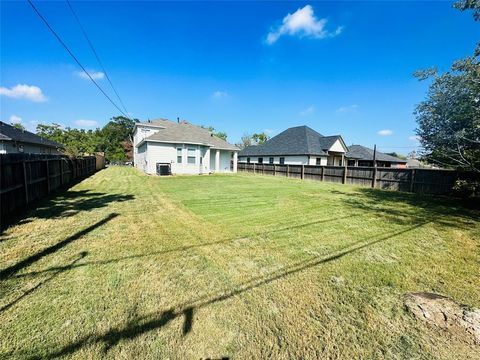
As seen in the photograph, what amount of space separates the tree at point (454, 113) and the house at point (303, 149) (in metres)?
13.8

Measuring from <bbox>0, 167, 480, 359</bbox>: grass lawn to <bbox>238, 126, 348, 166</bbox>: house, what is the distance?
60.2 feet

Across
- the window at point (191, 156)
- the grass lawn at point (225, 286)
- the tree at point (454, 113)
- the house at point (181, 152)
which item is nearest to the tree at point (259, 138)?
the house at point (181, 152)

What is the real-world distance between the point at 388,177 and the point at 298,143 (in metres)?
12.3

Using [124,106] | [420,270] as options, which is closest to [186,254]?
[420,270]

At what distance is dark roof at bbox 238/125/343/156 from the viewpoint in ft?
78.4

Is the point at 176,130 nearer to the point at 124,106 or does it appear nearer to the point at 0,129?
the point at 124,106

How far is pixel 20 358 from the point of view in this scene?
180 cm

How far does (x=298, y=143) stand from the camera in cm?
2512

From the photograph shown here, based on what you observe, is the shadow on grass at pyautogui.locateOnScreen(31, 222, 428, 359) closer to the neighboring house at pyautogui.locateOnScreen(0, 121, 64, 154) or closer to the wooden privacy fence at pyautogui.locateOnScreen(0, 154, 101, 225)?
the wooden privacy fence at pyautogui.locateOnScreen(0, 154, 101, 225)

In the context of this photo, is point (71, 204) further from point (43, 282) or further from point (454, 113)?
point (454, 113)

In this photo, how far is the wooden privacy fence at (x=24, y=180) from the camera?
16.7ft

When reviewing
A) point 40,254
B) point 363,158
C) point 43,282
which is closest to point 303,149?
point 363,158

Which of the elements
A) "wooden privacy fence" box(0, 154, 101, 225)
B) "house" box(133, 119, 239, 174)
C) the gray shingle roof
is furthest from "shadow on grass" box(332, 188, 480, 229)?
the gray shingle roof

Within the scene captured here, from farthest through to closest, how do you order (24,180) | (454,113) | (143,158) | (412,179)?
(143,158) → (412,179) → (454,113) → (24,180)
